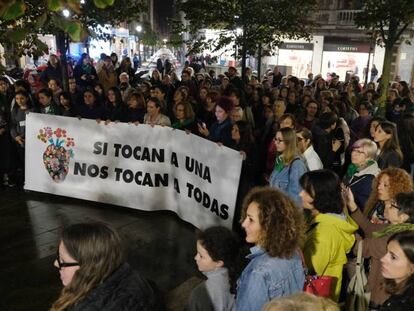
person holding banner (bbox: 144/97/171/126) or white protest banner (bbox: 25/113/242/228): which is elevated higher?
person holding banner (bbox: 144/97/171/126)

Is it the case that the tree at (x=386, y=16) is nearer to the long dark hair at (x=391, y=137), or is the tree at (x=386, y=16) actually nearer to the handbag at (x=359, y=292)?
the long dark hair at (x=391, y=137)

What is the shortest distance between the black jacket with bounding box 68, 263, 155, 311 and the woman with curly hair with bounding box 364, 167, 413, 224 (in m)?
2.24

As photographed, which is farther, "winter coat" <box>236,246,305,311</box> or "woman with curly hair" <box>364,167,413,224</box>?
"woman with curly hair" <box>364,167,413,224</box>

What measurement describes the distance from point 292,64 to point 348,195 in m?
27.9

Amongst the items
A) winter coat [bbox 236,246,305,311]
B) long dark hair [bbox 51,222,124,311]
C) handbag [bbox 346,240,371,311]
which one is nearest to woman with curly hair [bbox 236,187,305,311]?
winter coat [bbox 236,246,305,311]

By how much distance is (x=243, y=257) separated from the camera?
9.48 ft

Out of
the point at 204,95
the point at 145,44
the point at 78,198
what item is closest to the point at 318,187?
the point at 78,198

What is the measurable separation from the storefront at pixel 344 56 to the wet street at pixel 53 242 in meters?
23.4

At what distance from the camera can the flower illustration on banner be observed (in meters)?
6.99

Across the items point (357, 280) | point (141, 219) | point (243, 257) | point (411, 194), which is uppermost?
point (411, 194)

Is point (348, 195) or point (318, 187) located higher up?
point (318, 187)

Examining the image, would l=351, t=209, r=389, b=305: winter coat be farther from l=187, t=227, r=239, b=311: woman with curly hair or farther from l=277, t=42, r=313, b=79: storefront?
l=277, t=42, r=313, b=79: storefront

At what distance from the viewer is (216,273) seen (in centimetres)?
278

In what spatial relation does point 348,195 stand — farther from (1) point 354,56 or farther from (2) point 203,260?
(1) point 354,56
